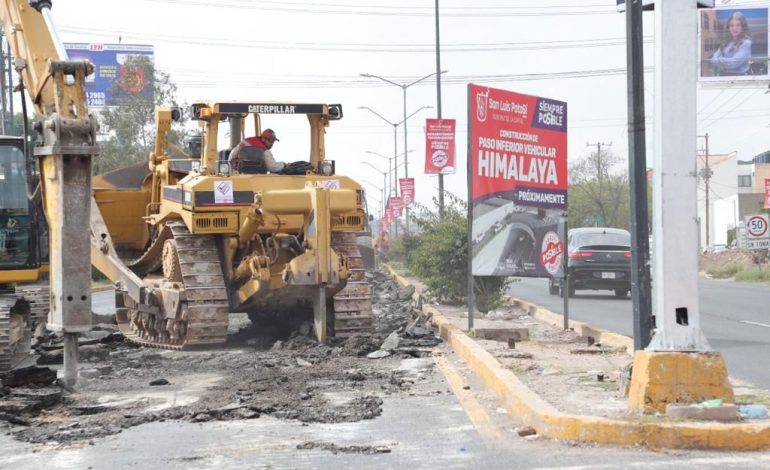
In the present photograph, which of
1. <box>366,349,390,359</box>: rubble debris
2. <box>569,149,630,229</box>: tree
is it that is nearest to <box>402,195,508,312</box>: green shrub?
<box>366,349,390,359</box>: rubble debris

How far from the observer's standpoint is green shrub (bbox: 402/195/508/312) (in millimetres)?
19312

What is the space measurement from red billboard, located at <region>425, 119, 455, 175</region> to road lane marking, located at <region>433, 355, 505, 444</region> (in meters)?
20.1

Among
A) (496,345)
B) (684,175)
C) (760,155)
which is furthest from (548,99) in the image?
(760,155)

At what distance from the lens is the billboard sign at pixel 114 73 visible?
48.0 meters

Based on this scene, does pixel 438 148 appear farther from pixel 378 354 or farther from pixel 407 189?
pixel 407 189

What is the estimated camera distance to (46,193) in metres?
10.7

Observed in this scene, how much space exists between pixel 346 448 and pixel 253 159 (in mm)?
7615

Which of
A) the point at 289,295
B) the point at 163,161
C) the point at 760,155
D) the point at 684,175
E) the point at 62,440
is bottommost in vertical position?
the point at 62,440

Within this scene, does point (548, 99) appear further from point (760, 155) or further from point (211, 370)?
point (760, 155)

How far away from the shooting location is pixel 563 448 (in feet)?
22.7

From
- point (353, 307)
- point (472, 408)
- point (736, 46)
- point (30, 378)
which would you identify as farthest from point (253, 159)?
point (736, 46)

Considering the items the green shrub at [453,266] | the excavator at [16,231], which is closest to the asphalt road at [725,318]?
the green shrub at [453,266]

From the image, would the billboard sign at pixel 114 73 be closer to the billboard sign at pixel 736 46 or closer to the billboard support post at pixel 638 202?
the billboard sign at pixel 736 46

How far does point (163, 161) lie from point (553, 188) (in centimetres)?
600
